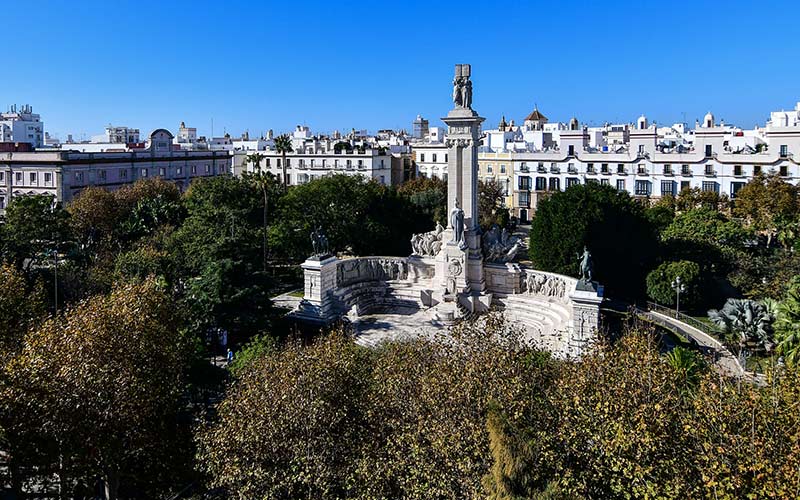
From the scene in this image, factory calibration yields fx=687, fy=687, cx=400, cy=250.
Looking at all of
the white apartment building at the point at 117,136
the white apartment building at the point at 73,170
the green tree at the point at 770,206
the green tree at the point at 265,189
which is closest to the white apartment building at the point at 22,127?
the white apartment building at the point at 117,136

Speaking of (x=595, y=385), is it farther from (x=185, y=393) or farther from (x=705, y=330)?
(x=705, y=330)

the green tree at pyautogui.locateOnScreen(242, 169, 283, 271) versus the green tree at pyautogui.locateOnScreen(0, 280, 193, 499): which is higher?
the green tree at pyautogui.locateOnScreen(242, 169, 283, 271)

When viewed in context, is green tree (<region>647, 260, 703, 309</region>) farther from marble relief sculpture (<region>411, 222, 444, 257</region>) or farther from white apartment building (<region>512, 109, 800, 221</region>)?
white apartment building (<region>512, 109, 800, 221</region>)

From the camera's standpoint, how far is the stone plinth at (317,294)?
30.6 m

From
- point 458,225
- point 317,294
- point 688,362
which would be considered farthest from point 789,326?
point 317,294

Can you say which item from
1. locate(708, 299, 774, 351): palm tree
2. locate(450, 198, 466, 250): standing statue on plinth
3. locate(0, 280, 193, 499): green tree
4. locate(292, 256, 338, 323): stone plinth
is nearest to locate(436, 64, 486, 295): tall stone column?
locate(450, 198, 466, 250): standing statue on plinth

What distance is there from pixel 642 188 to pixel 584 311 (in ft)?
142

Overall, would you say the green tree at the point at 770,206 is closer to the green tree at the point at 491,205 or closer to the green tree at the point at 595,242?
the green tree at the point at 595,242

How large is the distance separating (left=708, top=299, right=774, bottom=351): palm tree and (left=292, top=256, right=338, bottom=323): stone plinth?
16537 mm

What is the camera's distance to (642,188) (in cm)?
6431

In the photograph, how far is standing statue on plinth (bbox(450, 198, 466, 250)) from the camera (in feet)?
104

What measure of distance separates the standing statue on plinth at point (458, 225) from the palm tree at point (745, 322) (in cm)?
1131

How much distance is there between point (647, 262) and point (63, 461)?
1273 inches

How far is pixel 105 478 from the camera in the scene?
14734 mm
